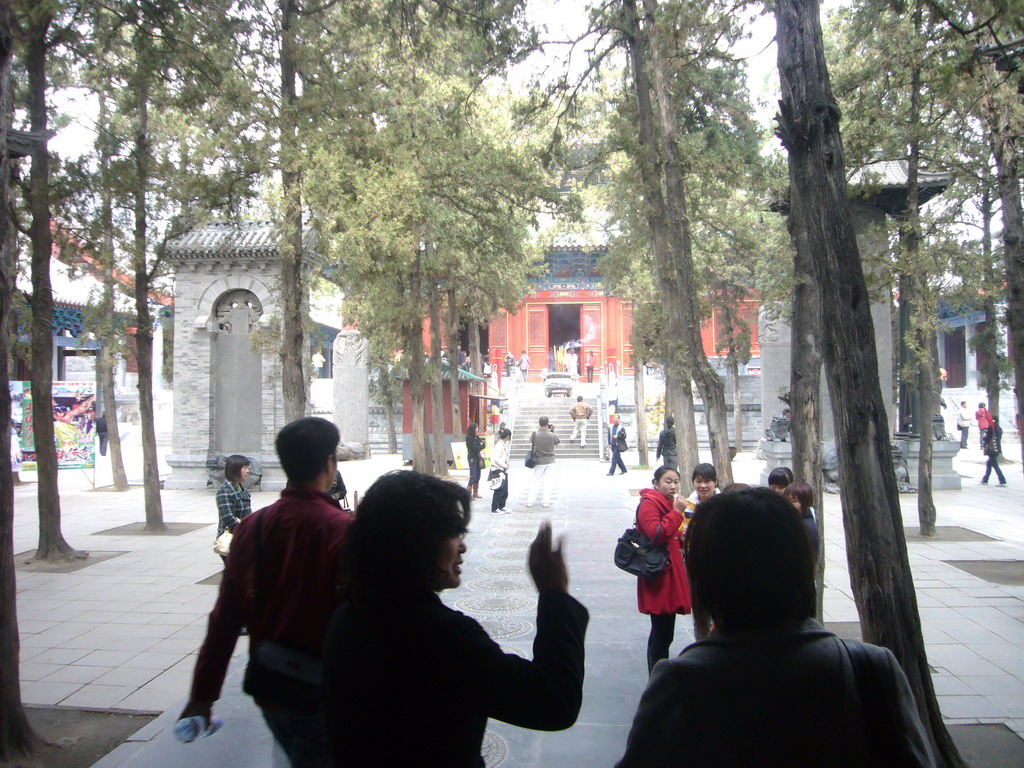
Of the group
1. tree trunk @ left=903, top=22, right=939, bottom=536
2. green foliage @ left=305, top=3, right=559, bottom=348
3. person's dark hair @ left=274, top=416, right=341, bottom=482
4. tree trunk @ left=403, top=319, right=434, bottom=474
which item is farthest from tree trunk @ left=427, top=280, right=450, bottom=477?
person's dark hair @ left=274, top=416, right=341, bottom=482

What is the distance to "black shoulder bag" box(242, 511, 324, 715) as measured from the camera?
249 cm

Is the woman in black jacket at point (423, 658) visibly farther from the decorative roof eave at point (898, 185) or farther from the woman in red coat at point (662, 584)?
the decorative roof eave at point (898, 185)

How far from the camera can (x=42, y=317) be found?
9.61m

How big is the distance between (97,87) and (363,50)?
4.11 m

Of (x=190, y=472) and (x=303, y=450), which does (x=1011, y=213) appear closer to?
(x=303, y=450)

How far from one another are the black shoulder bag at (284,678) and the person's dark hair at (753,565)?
136cm

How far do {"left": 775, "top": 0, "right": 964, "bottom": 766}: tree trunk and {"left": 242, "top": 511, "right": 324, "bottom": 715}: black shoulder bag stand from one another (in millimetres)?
2604

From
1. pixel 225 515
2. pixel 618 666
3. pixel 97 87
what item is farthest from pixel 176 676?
pixel 97 87

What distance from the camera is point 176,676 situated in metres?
5.89

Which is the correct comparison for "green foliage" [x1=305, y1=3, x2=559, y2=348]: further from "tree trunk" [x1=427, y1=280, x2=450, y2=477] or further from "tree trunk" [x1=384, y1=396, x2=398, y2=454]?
"tree trunk" [x1=384, y1=396, x2=398, y2=454]

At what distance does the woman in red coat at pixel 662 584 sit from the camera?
16.1 feet

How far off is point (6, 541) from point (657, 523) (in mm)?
3600

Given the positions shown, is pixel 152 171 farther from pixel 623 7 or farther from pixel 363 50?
pixel 623 7

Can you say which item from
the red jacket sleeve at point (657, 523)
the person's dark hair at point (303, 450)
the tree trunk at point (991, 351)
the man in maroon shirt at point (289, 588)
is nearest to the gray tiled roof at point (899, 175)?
the tree trunk at point (991, 351)
